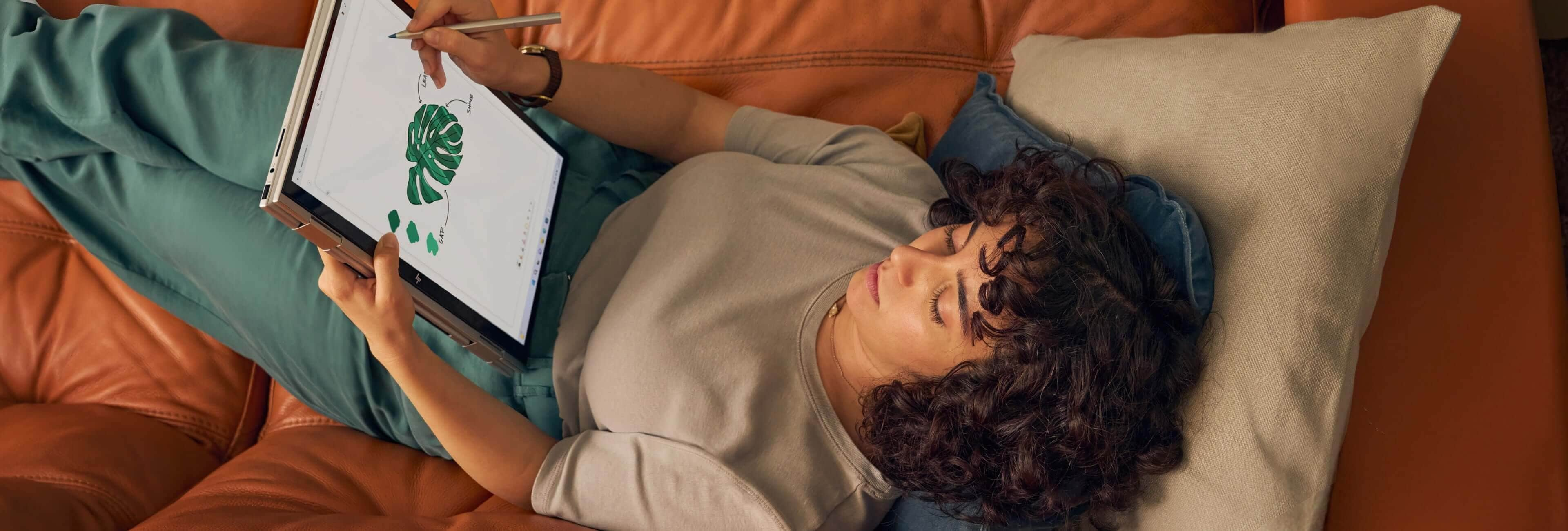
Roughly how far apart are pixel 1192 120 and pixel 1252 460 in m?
0.39

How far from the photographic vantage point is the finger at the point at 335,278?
2.78ft

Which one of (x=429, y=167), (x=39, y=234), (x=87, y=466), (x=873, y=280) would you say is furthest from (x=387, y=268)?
(x=39, y=234)

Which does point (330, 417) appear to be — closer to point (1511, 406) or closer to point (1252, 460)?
point (1252, 460)

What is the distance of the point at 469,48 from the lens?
1.05 m

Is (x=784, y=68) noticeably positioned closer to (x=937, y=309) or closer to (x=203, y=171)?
(x=937, y=309)

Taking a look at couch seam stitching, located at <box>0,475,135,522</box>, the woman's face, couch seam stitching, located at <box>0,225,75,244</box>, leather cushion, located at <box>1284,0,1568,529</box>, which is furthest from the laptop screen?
leather cushion, located at <box>1284,0,1568,529</box>

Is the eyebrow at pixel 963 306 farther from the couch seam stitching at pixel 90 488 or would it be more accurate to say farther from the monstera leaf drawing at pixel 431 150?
the couch seam stitching at pixel 90 488

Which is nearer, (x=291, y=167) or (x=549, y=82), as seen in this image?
(x=291, y=167)

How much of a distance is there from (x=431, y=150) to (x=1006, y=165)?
2.30 ft

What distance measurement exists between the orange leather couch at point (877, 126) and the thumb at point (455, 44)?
0.37 metres

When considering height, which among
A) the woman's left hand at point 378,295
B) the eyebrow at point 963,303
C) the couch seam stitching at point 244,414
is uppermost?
the woman's left hand at point 378,295

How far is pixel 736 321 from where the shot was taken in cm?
109

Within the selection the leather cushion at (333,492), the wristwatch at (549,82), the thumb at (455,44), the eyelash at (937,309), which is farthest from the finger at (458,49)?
the eyelash at (937,309)

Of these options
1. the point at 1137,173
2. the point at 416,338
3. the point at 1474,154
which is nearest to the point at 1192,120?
the point at 1137,173
